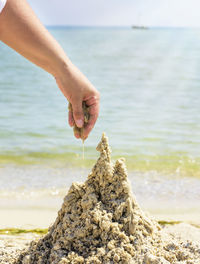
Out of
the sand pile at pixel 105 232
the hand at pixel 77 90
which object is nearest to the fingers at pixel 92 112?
the hand at pixel 77 90

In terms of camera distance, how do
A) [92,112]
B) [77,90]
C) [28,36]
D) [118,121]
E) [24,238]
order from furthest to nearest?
1. [118,121]
2. [24,238]
3. [92,112]
4. [77,90]
5. [28,36]

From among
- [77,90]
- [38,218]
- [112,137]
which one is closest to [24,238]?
[38,218]

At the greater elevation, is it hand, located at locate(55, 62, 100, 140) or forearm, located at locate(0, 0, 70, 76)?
forearm, located at locate(0, 0, 70, 76)

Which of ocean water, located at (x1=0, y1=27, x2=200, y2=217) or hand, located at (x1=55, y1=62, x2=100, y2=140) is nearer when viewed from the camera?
hand, located at (x1=55, y1=62, x2=100, y2=140)

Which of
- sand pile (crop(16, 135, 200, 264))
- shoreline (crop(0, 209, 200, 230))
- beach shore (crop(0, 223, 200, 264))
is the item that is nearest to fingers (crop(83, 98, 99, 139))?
sand pile (crop(16, 135, 200, 264))

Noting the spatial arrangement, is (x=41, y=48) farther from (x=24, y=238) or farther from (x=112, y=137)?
(x=112, y=137)

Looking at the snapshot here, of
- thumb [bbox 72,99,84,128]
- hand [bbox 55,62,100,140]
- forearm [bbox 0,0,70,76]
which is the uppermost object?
forearm [bbox 0,0,70,76]

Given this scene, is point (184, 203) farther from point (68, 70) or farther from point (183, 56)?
point (183, 56)

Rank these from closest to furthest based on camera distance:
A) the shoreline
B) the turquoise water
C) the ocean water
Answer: the shoreline
the ocean water
the turquoise water

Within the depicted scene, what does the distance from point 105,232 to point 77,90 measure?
78 centimetres

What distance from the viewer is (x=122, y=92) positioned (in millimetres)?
12555

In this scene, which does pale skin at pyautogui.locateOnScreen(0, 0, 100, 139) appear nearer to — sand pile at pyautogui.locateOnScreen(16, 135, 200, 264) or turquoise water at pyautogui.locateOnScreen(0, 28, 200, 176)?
sand pile at pyautogui.locateOnScreen(16, 135, 200, 264)

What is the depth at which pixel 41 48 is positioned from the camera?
1791 mm

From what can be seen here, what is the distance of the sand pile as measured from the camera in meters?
2.03
